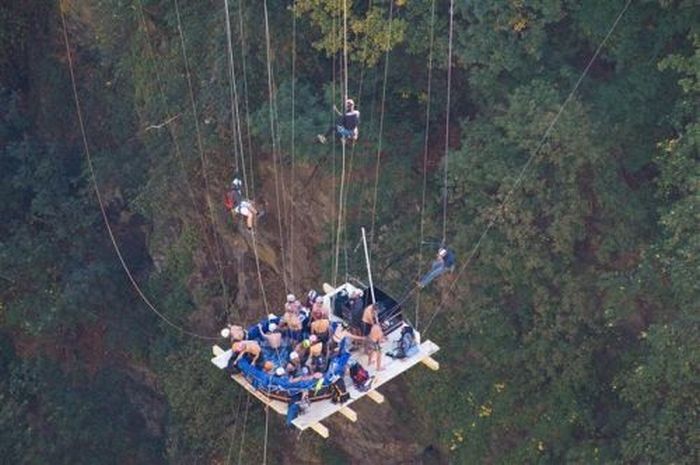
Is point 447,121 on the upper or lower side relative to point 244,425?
upper

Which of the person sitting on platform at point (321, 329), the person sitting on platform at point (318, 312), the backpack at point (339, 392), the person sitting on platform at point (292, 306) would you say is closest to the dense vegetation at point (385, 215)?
the person sitting on platform at point (318, 312)

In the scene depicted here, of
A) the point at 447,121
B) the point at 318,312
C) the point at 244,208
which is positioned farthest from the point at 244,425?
the point at 447,121

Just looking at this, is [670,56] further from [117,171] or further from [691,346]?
[117,171]

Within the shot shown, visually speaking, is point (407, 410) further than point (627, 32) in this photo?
Yes

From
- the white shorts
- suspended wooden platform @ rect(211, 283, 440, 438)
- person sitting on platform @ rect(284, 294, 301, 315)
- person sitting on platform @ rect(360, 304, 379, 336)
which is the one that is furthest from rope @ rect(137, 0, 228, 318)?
person sitting on platform @ rect(360, 304, 379, 336)

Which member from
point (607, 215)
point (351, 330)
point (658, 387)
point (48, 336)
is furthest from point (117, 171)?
point (658, 387)

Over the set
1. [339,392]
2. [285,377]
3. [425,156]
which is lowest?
[339,392]

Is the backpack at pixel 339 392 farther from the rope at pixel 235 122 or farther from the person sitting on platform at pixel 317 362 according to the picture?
the rope at pixel 235 122

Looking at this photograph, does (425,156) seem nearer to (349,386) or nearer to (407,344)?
(407,344)
